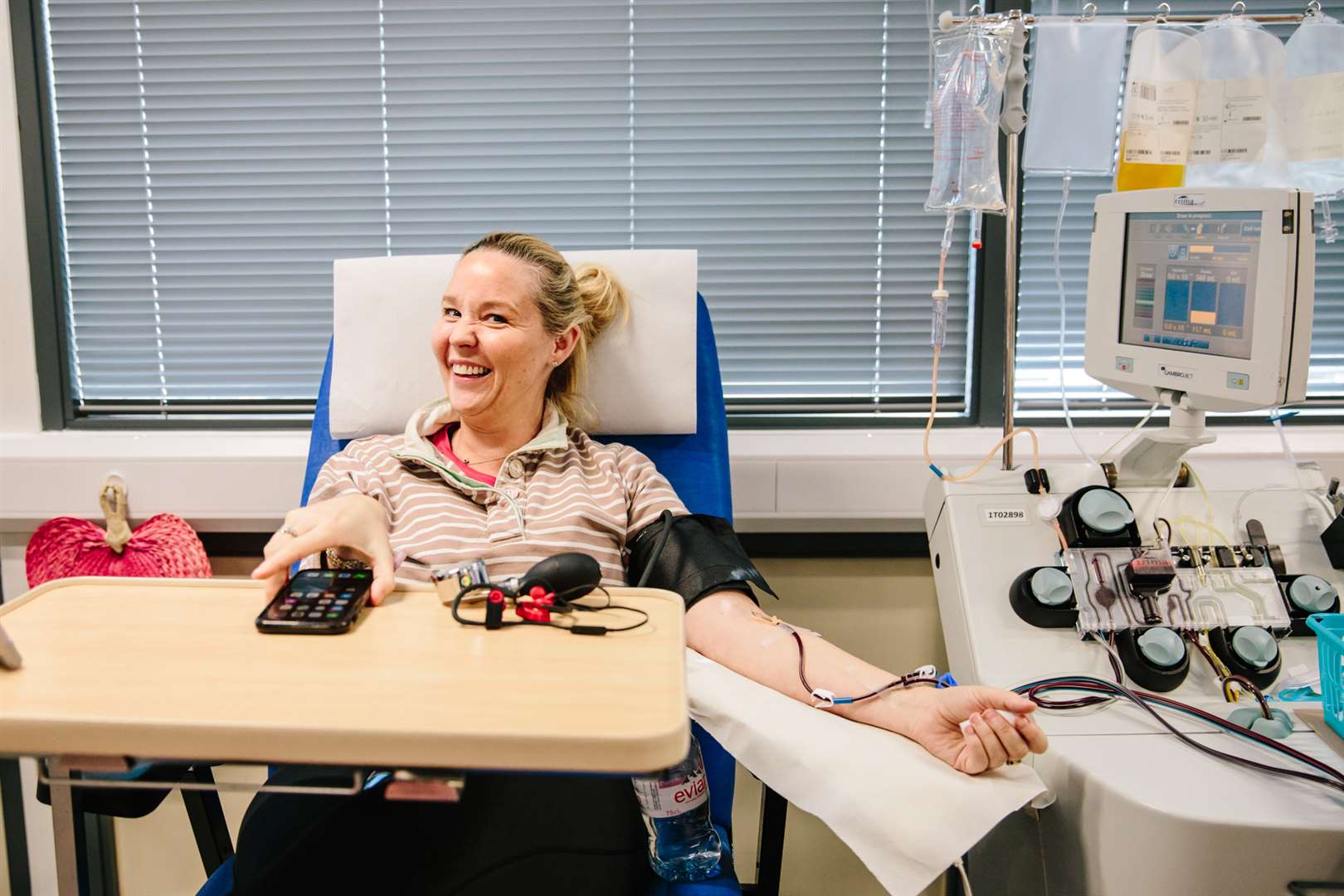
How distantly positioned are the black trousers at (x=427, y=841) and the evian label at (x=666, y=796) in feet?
0.28

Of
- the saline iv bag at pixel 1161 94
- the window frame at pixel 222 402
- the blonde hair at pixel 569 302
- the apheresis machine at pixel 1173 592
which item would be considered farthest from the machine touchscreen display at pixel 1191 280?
the blonde hair at pixel 569 302

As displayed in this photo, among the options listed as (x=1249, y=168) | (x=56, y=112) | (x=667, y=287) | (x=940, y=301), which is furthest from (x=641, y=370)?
(x=56, y=112)

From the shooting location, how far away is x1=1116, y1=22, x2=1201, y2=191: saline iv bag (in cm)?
146

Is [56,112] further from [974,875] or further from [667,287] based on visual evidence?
[974,875]

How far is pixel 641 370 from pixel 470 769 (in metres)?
1.03

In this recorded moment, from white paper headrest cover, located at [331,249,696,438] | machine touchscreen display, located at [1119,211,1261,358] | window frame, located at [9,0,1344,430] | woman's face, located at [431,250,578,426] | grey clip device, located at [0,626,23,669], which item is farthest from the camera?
window frame, located at [9,0,1344,430]

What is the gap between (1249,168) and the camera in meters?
1.54

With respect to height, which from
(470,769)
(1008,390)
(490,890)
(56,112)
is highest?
(56,112)

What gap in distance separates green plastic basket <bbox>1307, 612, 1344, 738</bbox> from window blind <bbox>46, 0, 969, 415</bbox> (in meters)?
1.14

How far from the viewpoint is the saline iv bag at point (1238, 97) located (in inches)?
57.2

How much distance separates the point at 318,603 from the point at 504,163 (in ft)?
4.41

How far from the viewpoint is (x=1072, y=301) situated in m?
2.09

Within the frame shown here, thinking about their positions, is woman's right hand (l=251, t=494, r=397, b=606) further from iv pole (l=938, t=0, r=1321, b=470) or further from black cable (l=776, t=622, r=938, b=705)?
iv pole (l=938, t=0, r=1321, b=470)

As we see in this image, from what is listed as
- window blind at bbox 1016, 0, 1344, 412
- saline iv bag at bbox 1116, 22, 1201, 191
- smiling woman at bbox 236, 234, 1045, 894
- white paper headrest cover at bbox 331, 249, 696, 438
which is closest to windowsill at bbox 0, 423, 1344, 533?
window blind at bbox 1016, 0, 1344, 412
